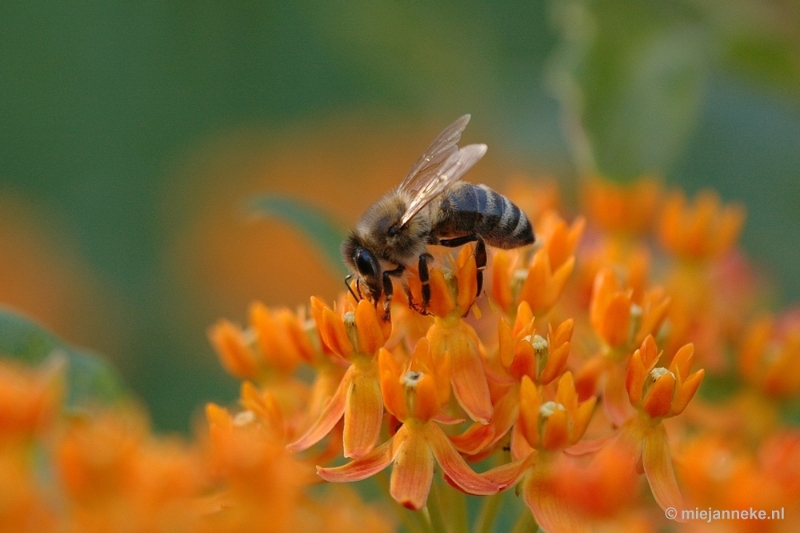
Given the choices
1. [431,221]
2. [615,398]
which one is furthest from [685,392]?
[431,221]

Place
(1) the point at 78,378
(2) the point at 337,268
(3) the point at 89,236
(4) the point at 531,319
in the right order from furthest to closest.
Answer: (3) the point at 89,236
(2) the point at 337,268
(1) the point at 78,378
(4) the point at 531,319

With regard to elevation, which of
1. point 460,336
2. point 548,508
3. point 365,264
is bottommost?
point 548,508

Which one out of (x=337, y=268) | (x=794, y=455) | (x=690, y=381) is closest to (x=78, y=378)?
(x=337, y=268)

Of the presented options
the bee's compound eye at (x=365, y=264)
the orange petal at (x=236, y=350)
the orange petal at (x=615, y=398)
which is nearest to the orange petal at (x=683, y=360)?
the orange petal at (x=615, y=398)

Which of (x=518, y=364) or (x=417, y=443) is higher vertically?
(x=518, y=364)

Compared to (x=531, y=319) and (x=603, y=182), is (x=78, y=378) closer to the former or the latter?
(x=531, y=319)

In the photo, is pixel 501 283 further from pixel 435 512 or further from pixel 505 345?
pixel 435 512

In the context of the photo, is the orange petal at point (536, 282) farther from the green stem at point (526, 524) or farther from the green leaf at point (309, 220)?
the green leaf at point (309, 220)
